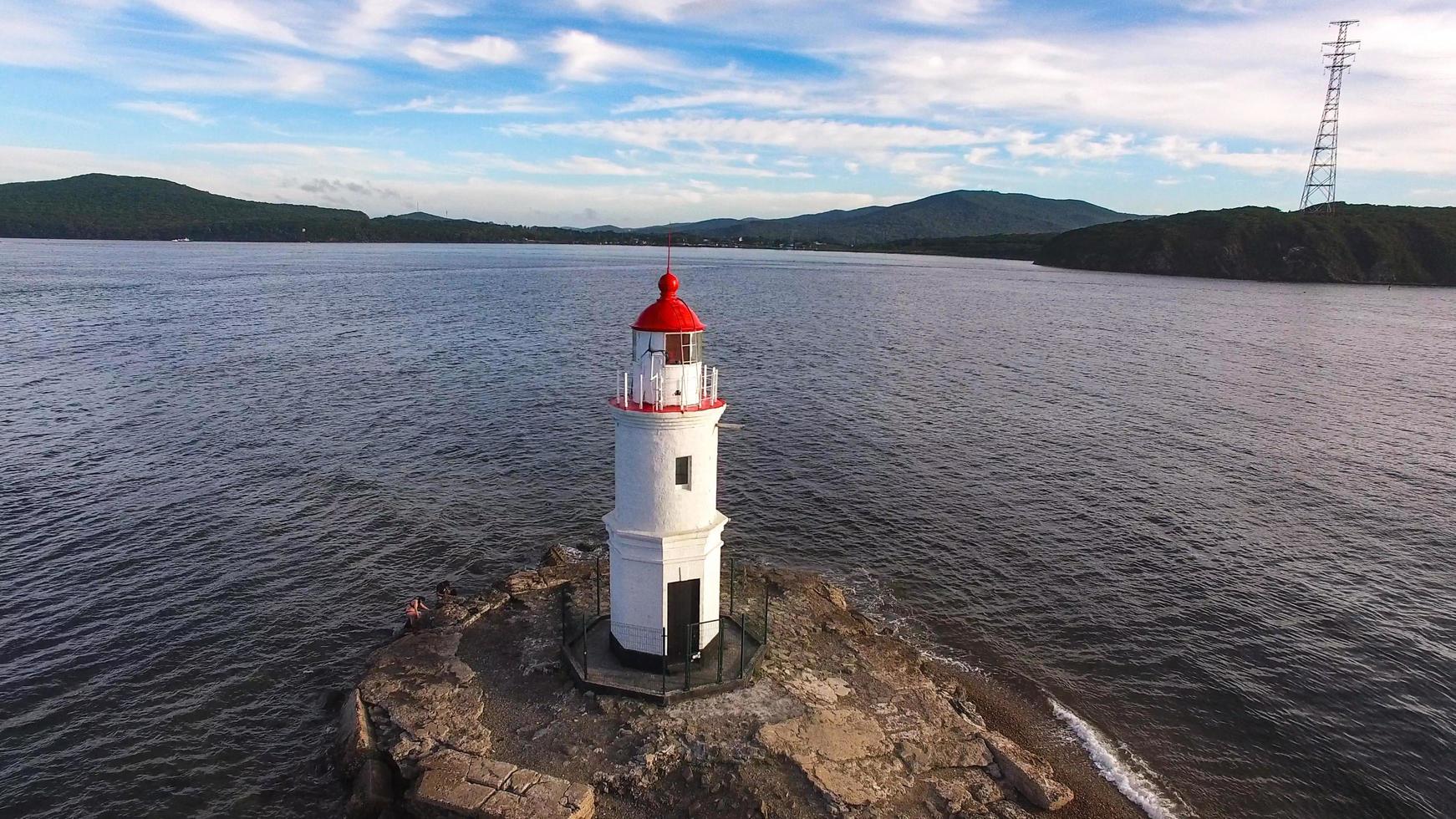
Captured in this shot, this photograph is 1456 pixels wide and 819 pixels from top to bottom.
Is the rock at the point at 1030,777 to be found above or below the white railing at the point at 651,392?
below

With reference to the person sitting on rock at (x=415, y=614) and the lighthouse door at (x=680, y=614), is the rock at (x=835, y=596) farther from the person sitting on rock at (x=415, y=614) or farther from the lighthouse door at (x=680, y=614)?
the person sitting on rock at (x=415, y=614)

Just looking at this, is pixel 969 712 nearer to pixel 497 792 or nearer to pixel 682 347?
pixel 497 792

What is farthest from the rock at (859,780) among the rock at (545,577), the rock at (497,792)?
the rock at (545,577)

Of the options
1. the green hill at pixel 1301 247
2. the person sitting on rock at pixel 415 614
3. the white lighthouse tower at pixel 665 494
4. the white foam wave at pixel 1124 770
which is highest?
the green hill at pixel 1301 247

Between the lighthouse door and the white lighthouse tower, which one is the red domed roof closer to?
the white lighthouse tower

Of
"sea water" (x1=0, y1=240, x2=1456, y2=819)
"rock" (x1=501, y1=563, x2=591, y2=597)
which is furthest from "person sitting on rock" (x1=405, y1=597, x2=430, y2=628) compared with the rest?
"rock" (x1=501, y1=563, x2=591, y2=597)

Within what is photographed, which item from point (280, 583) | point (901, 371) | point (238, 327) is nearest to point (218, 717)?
point (280, 583)
